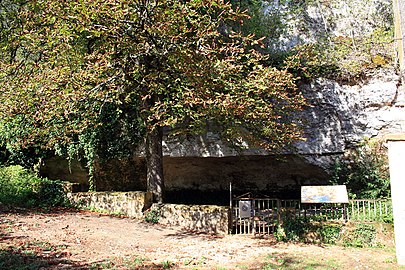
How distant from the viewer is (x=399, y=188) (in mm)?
6367

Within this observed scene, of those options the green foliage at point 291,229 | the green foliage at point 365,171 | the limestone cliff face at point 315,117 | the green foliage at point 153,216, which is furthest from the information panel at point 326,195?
the green foliage at point 153,216

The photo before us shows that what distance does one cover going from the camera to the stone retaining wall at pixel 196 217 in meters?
9.08

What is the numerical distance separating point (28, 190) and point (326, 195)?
898cm

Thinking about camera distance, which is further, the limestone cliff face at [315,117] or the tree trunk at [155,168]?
the limestone cliff face at [315,117]

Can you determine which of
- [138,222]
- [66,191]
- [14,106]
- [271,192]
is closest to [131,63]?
[14,106]

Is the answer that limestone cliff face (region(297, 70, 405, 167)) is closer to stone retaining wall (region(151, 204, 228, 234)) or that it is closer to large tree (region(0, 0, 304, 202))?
large tree (region(0, 0, 304, 202))

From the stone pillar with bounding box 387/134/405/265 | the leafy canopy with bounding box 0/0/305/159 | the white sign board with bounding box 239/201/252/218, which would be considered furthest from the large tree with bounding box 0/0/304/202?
the stone pillar with bounding box 387/134/405/265

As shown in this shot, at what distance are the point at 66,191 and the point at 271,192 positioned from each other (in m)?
8.01

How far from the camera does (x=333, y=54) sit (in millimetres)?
12758

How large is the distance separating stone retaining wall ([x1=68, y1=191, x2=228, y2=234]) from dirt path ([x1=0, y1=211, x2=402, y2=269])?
37cm

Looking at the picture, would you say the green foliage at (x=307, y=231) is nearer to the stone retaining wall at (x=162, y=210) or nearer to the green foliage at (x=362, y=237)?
the green foliage at (x=362, y=237)

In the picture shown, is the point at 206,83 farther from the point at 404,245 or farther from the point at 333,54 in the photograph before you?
the point at 333,54

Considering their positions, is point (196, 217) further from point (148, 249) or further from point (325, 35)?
point (325, 35)

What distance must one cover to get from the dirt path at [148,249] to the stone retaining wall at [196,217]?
13.2 inches
